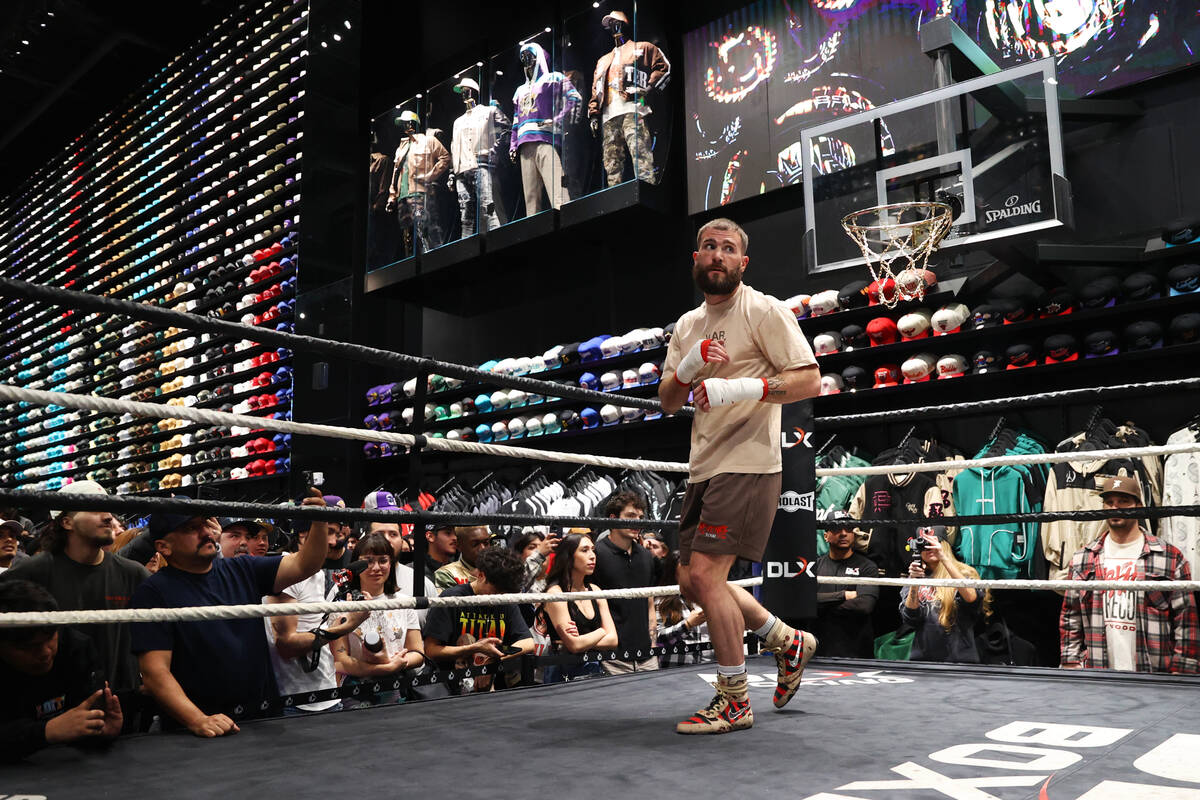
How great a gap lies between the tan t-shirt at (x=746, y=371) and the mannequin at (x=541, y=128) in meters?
4.89

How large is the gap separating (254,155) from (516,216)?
294cm

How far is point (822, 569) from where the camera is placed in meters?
4.88

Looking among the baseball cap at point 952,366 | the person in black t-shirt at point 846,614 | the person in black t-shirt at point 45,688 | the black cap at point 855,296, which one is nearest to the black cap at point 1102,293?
the baseball cap at point 952,366

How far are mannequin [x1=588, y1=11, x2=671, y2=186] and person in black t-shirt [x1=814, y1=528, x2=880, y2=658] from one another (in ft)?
9.98

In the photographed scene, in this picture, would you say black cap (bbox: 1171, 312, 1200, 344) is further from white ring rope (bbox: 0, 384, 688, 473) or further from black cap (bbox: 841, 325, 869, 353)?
white ring rope (bbox: 0, 384, 688, 473)

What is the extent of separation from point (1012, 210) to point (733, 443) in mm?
2892

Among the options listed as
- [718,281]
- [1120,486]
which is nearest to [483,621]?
[718,281]

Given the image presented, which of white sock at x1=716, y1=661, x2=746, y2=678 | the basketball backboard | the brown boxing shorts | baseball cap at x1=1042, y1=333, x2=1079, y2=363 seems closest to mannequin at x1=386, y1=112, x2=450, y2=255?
the basketball backboard

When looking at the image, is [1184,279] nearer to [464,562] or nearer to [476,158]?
[464,562]

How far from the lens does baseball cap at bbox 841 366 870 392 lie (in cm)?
555

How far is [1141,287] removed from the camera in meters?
4.66

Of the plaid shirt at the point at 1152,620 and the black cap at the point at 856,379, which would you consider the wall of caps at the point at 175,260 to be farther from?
the plaid shirt at the point at 1152,620

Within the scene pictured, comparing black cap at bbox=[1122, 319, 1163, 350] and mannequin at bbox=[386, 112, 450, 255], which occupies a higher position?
mannequin at bbox=[386, 112, 450, 255]

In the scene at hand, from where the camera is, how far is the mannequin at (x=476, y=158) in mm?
7480
